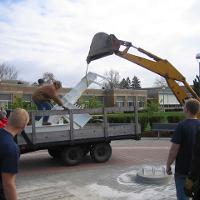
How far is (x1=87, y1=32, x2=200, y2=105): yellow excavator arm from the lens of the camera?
10875mm

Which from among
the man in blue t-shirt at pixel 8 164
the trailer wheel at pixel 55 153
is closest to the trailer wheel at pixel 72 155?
the trailer wheel at pixel 55 153

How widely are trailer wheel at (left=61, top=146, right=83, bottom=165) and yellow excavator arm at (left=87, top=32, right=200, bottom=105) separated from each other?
8.47 feet

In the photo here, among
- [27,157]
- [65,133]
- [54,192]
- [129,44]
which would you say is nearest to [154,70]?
[129,44]

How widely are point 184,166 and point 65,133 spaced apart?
6341 millimetres

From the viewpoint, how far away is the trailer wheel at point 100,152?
12.0 metres

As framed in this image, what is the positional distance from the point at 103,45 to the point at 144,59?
1.16 metres

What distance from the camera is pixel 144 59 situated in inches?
436

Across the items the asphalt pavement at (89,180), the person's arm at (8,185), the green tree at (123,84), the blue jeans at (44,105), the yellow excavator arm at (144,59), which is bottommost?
the asphalt pavement at (89,180)

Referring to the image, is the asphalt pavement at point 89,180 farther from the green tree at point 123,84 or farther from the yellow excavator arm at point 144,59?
the green tree at point 123,84

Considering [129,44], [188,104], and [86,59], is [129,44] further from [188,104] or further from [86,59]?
[188,104]

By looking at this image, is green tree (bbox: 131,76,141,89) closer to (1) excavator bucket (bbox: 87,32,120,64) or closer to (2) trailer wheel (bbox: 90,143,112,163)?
(2) trailer wheel (bbox: 90,143,112,163)

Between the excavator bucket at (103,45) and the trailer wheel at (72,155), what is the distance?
8.62 feet

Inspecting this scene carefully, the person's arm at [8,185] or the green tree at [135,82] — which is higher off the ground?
the green tree at [135,82]

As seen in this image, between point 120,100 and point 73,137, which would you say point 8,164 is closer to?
point 73,137
